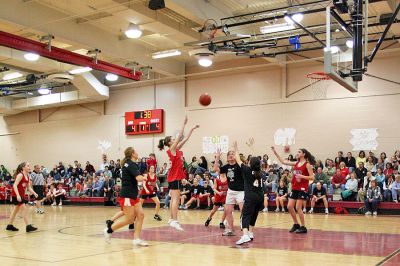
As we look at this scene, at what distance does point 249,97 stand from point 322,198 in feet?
21.1

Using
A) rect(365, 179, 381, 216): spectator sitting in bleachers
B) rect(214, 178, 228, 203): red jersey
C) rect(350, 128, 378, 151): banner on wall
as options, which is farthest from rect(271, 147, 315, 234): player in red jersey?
rect(350, 128, 378, 151): banner on wall

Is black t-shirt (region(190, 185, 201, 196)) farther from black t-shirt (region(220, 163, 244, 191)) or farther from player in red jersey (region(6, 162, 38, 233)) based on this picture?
black t-shirt (region(220, 163, 244, 191))

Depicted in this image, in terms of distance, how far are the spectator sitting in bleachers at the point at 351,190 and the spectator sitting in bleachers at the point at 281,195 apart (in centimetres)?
199

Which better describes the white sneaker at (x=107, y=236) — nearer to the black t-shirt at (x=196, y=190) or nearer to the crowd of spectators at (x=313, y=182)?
the crowd of spectators at (x=313, y=182)

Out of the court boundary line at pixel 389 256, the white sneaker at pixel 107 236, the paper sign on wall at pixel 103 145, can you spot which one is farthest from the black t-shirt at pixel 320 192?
the paper sign on wall at pixel 103 145

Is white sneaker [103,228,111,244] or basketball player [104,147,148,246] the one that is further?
white sneaker [103,228,111,244]

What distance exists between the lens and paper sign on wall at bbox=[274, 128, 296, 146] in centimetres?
1972

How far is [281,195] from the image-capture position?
664 inches

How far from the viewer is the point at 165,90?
920 inches

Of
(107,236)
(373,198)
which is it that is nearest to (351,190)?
(373,198)

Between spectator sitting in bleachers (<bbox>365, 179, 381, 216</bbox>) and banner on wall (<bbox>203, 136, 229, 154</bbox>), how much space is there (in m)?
7.24

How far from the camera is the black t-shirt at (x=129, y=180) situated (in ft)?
25.5

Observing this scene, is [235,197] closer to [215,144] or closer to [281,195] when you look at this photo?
[281,195]

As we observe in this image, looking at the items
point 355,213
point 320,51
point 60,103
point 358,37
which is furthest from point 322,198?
point 60,103
